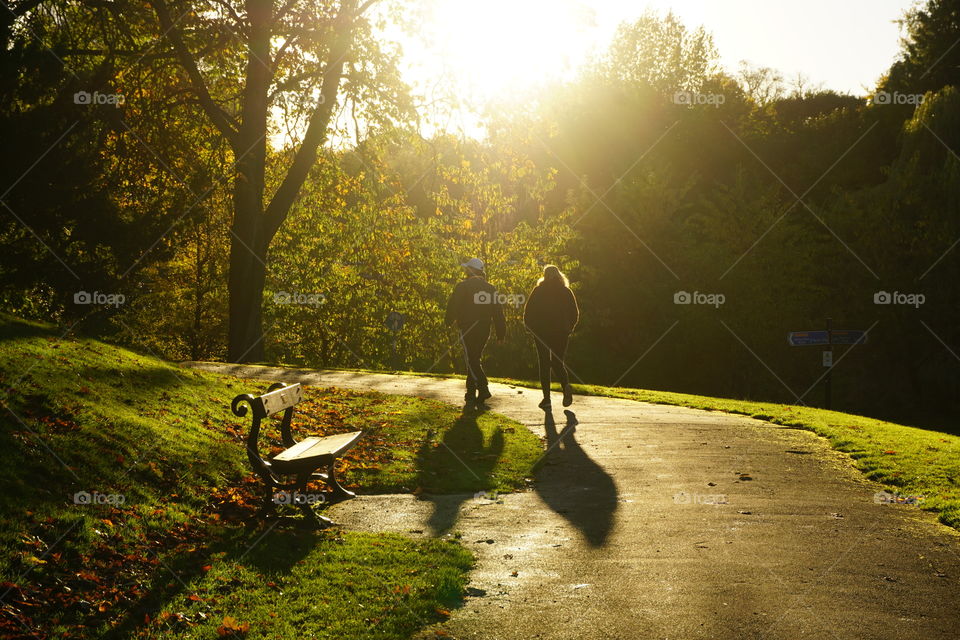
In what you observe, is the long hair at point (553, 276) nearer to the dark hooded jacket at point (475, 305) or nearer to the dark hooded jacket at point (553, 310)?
the dark hooded jacket at point (553, 310)

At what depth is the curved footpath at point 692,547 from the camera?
5.23 metres

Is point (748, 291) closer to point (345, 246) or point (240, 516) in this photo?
point (345, 246)

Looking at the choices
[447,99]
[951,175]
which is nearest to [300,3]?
[447,99]

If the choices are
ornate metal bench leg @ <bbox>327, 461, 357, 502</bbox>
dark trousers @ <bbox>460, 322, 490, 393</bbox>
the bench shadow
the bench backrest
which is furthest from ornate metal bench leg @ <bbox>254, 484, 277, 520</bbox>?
dark trousers @ <bbox>460, 322, 490, 393</bbox>

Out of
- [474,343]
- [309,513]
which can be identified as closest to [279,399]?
[309,513]

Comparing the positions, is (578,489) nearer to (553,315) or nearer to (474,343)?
(553,315)

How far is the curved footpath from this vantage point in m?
5.23

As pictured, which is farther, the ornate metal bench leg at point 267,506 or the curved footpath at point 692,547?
the ornate metal bench leg at point 267,506

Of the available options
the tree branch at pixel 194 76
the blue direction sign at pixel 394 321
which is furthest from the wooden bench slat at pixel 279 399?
the blue direction sign at pixel 394 321

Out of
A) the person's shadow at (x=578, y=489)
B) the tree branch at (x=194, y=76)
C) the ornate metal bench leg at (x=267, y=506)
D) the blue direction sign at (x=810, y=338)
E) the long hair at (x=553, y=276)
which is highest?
the tree branch at (x=194, y=76)

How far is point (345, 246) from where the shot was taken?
34.2 metres

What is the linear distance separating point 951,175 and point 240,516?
30.0m

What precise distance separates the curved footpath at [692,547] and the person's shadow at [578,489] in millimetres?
26

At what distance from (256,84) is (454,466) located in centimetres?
1440
